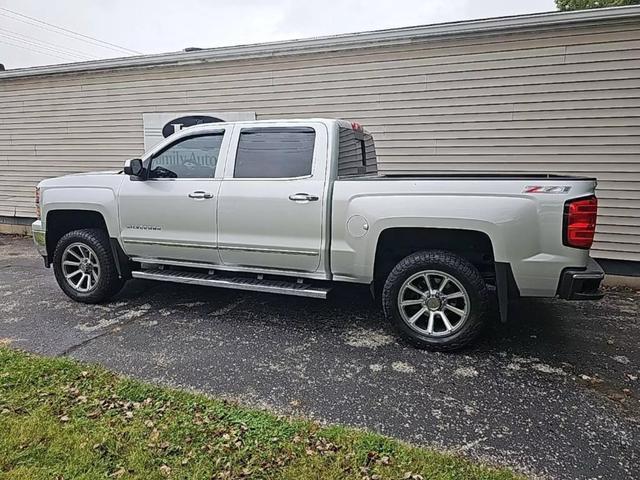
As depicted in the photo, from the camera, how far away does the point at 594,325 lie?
4.41 m

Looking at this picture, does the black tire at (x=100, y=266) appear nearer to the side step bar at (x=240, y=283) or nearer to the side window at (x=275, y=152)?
the side step bar at (x=240, y=283)

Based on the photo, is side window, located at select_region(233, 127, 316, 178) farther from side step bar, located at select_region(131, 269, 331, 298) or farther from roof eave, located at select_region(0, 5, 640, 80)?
roof eave, located at select_region(0, 5, 640, 80)

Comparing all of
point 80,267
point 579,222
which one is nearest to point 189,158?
point 80,267

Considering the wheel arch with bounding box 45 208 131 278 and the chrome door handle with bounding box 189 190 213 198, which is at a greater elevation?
the chrome door handle with bounding box 189 190 213 198

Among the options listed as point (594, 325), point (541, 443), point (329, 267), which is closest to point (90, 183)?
point (329, 267)

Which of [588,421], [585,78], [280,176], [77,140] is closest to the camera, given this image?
[588,421]

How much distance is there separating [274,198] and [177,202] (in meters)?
1.06

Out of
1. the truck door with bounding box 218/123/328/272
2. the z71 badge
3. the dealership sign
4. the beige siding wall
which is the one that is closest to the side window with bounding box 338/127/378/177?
the truck door with bounding box 218/123/328/272

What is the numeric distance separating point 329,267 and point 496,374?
1574 mm

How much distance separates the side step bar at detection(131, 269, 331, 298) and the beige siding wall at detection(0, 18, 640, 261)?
3.26 m

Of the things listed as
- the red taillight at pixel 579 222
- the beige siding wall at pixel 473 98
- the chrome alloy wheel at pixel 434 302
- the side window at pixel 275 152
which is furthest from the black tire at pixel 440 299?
the beige siding wall at pixel 473 98

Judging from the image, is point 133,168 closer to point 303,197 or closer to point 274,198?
point 274,198

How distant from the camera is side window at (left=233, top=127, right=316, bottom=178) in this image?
13.6ft

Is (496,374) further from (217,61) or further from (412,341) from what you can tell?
(217,61)
